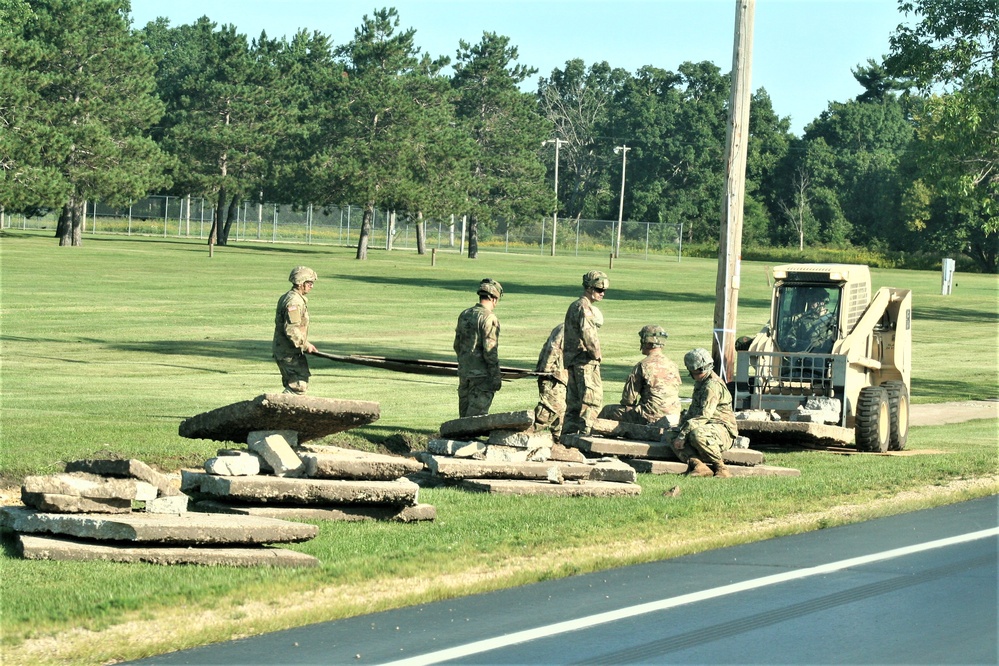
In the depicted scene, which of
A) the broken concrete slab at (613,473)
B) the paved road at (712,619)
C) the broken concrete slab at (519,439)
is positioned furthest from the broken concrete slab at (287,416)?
the paved road at (712,619)

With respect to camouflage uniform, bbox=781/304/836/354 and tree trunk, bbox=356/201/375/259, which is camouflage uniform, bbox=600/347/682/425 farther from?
tree trunk, bbox=356/201/375/259

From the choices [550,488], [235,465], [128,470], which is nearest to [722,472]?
[550,488]

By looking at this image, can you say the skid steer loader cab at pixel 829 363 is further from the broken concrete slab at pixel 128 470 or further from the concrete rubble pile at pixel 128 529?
the concrete rubble pile at pixel 128 529

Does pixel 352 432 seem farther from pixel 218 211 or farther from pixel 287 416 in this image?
pixel 218 211

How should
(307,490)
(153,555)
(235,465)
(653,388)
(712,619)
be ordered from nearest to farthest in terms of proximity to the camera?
(712,619), (153,555), (307,490), (235,465), (653,388)

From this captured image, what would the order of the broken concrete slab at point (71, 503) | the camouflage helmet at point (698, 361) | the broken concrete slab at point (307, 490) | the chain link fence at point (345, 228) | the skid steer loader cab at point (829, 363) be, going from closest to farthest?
the broken concrete slab at point (71, 503), the broken concrete slab at point (307, 490), the camouflage helmet at point (698, 361), the skid steer loader cab at point (829, 363), the chain link fence at point (345, 228)

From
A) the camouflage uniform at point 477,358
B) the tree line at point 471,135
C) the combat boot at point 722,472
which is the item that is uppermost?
the tree line at point 471,135

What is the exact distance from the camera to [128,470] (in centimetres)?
1062

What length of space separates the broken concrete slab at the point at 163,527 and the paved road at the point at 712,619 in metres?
1.38

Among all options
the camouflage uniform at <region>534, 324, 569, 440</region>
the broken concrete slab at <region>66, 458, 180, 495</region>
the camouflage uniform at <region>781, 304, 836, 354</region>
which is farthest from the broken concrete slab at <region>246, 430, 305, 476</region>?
the camouflage uniform at <region>781, 304, 836, 354</region>

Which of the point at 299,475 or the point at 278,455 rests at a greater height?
the point at 278,455

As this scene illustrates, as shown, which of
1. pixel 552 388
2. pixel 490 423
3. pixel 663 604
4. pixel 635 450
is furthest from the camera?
pixel 552 388

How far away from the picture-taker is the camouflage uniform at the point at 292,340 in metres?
14.9

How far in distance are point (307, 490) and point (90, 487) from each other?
1.68m
